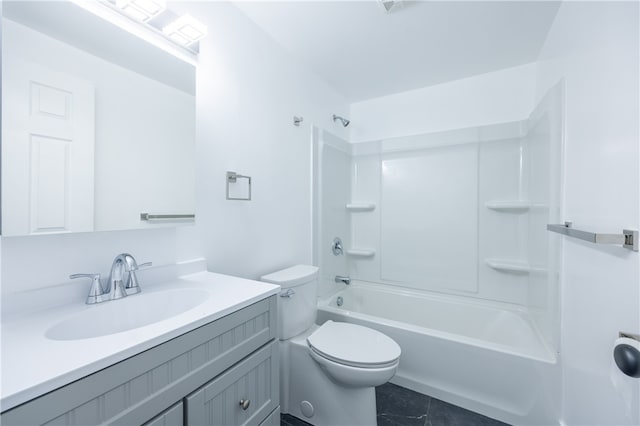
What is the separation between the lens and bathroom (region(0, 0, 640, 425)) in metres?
0.97

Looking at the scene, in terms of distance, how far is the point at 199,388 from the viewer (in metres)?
0.80

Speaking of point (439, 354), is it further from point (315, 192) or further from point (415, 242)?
point (315, 192)

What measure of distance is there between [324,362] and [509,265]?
1730 mm

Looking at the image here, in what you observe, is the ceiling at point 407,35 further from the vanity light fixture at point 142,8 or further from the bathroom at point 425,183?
the vanity light fixture at point 142,8

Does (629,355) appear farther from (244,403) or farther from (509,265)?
(509,265)

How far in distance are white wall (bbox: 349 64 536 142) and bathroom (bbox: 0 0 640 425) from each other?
12 mm

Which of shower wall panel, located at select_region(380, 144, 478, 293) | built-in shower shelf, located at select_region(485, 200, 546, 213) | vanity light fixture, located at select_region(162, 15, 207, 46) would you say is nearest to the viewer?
vanity light fixture, located at select_region(162, 15, 207, 46)

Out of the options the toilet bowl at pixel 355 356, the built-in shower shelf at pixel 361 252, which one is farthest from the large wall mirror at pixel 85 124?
the built-in shower shelf at pixel 361 252

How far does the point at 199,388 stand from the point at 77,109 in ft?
3.34

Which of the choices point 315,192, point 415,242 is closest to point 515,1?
point 315,192

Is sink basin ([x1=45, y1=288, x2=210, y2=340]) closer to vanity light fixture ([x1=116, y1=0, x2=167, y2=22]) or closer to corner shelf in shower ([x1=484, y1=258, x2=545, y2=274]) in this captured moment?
vanity light fixture ([x1=116, y1=0, x2=167, y2=22])

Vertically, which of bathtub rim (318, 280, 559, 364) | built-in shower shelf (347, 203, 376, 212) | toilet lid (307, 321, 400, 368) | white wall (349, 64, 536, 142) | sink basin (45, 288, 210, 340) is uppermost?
white wall (349, 64, 536, 142)

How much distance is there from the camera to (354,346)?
1436 mm

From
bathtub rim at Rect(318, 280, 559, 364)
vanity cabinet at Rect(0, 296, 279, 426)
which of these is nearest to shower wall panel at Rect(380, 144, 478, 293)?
bathtub rim at Rect(318, 280, 559, 364)
